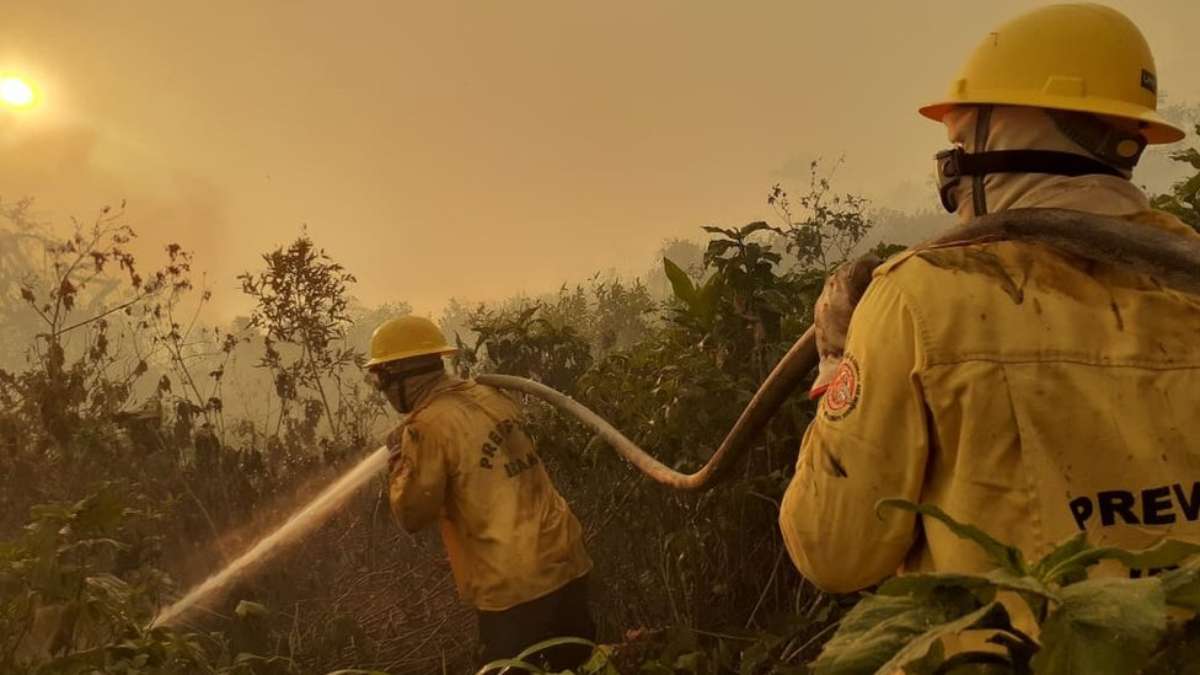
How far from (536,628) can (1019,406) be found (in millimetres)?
3173

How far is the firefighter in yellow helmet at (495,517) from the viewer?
4.05 m

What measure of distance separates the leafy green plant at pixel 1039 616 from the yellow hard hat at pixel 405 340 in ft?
12.9

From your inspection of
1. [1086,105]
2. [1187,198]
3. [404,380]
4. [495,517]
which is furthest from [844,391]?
[404,380]

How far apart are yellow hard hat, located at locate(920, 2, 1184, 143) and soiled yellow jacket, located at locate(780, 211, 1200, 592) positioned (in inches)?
9.9

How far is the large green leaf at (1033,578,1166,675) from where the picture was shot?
64cm

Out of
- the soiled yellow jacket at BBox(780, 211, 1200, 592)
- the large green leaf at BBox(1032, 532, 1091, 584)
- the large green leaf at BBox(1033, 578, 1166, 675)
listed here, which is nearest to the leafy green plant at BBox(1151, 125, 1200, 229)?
the soiled yellow jacket at BBox(780, 211, 1200, 592)

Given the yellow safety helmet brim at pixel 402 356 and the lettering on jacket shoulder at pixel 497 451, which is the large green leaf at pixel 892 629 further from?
the yellow safety helmet brim at pixel 402 356

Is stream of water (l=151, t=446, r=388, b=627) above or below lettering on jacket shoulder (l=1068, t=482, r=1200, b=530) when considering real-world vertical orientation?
below

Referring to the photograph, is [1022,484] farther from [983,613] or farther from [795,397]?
[795,397]

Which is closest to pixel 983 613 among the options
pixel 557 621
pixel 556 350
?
pixel 557 621

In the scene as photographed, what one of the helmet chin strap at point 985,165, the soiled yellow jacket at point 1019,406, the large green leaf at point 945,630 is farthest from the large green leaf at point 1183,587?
the helmet chin strap at point 985,165

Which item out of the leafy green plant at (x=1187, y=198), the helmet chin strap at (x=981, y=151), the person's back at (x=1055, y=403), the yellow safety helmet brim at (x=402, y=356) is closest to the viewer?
the person's back at (x=1055, y=403)

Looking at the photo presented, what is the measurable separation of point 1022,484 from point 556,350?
5558 mm

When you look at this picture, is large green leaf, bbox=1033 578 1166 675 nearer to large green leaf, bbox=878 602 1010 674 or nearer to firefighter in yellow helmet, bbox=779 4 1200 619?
large green leaf, bbox=878 602 1010 674
